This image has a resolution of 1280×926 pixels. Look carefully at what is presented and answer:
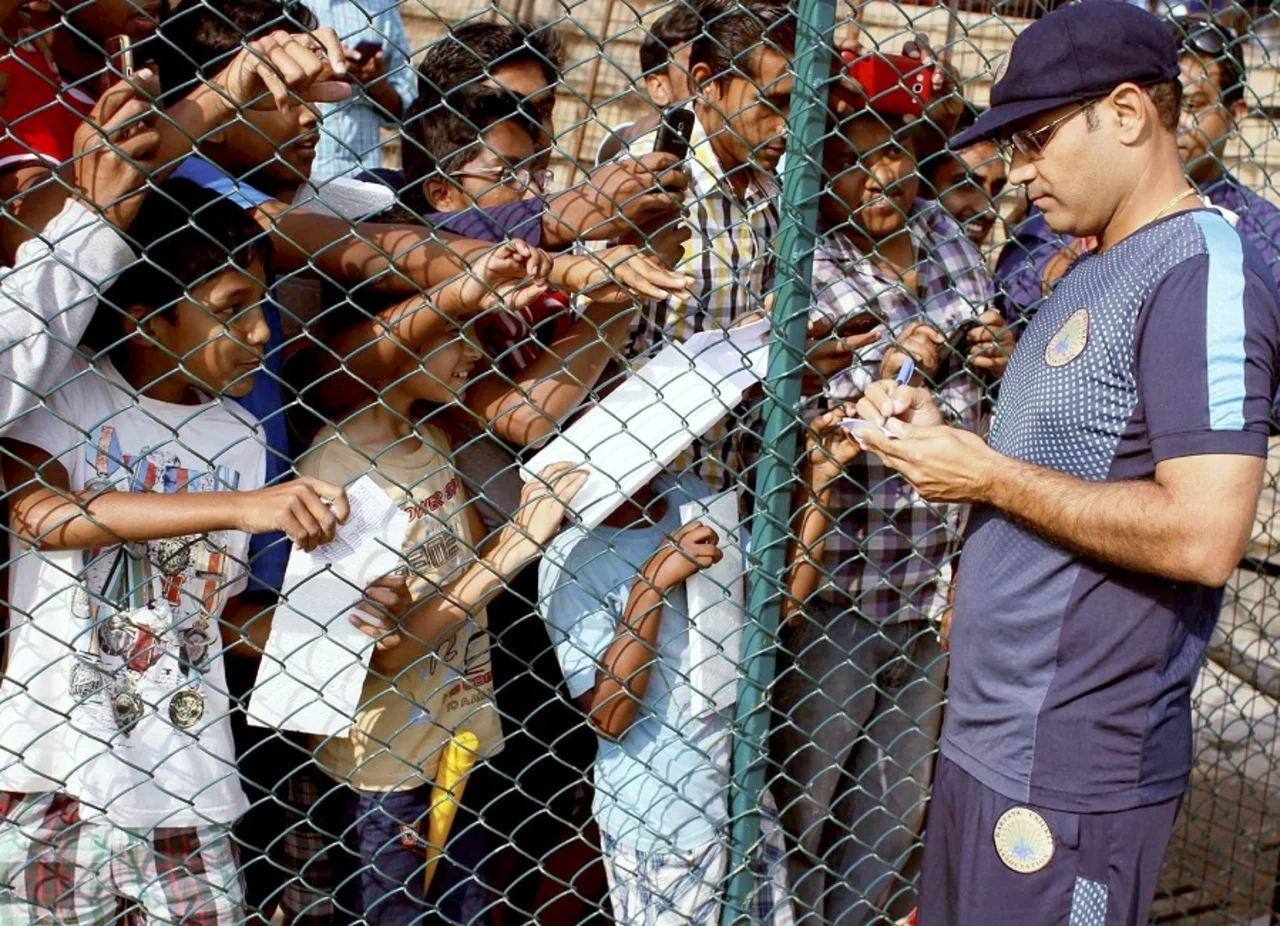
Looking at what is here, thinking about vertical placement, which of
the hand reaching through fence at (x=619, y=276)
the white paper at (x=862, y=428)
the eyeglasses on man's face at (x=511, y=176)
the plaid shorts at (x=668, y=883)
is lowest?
the plaid shorts at (x=668, y=883)

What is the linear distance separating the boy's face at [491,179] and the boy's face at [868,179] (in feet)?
2.33

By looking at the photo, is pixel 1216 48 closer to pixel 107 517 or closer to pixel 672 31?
pixel 672 31

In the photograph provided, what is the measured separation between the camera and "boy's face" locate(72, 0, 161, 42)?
2352 mm

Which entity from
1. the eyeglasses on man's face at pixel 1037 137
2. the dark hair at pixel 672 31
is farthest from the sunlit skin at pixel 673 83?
the eyeglasses on man's face at pixel 1037 137

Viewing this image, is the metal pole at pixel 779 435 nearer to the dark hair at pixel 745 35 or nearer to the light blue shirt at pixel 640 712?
the light blue shirt at pixel 640 712

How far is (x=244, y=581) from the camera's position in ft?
7.71

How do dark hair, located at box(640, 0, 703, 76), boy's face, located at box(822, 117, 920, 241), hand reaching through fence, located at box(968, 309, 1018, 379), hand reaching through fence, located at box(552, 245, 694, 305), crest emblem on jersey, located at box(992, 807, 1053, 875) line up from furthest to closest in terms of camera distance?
dark hair, located at box(640, 0, 703, 76), boy's face, located at box(822, 117, 920, 241), hand reaching through fence, located at box(968, 309, 1018, 379), hand reaching through fence, located at box(552, 245, 694, 305), crest emblem on jersey, located at box(992, 807, 1053, 875)

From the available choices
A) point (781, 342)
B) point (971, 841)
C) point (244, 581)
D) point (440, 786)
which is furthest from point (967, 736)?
point (244, 581)

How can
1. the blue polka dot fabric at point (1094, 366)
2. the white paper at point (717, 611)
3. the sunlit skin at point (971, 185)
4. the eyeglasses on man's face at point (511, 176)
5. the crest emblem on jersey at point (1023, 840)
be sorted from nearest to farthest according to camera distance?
the blue polka dot fabric at point (1094, 366), the crest emblem on jersey at point (1023, 840), the eyeglasses on man's face at point (511, 176), the white paper at point (717, 611), the sunlit skin at point (971, 185)

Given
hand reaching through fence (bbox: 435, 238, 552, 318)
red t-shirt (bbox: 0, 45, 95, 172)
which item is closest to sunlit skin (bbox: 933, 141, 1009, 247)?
hand reaching through fence (bbox: 435, 238, 552, 318)

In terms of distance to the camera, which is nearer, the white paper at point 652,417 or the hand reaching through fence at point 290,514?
the hand reaching through fence at point 290,514

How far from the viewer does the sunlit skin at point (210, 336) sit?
2.13 m

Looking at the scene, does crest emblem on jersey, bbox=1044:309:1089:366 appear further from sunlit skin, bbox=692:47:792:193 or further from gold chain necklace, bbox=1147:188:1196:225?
sunlit skin, bbox=692:47:792:193

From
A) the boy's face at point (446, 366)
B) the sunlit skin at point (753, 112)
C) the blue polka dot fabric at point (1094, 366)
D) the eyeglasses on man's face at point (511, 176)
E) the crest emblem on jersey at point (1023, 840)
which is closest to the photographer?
the blue polka dot fabric at point (1094, 366)
